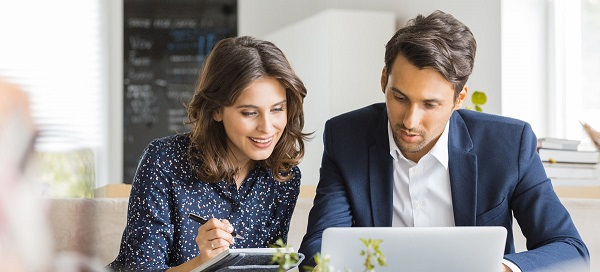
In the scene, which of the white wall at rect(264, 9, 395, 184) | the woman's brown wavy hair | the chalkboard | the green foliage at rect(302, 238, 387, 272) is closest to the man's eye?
the woman's brown wavy hair

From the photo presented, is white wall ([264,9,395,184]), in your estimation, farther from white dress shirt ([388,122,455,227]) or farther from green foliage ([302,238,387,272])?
green foliage ([302,238,387,272])

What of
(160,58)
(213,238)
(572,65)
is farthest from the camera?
(160,58)

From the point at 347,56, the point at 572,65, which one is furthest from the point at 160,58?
the point at 572,65

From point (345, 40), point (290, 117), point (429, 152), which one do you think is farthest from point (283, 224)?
point (345, 40)

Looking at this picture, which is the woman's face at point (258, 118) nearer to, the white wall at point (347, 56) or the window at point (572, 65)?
the window at point (572, 65)

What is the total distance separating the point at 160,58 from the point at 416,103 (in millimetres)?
4654

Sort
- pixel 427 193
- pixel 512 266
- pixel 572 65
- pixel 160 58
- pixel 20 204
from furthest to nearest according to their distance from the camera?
pixel 160 58, pixel 572 65, pixel 427 193, pixel 512 266, pixel 20 204

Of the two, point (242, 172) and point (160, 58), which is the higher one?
point (160, 58)

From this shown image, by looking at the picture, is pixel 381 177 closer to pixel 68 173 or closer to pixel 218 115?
pixel 218 115

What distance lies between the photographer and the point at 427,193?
1844mm

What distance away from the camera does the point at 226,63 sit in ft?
6.23

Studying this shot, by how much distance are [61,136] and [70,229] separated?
0.03 meters

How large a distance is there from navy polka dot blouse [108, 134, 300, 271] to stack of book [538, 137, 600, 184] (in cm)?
142

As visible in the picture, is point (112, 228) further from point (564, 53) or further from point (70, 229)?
point (564, 53)
